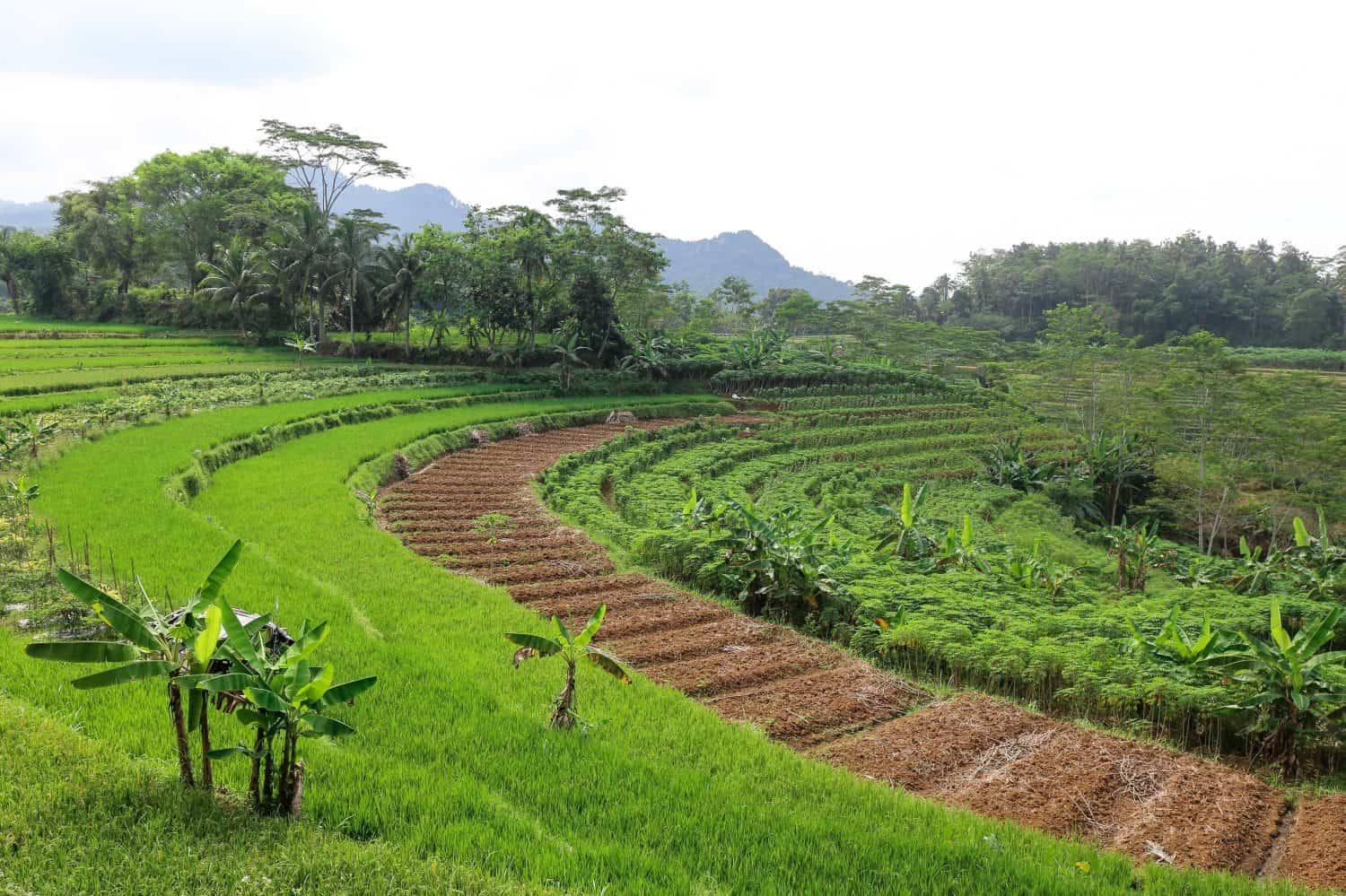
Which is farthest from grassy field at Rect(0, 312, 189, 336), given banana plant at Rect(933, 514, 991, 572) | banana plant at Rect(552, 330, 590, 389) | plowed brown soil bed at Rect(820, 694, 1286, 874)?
plowed brown soil bed at Rect(820, 694, 1286, 874)

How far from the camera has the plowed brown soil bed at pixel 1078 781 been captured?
5.66 meters

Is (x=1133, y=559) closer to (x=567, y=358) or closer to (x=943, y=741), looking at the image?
(x=943, y=741)

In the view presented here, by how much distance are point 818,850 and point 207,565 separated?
25.5ft

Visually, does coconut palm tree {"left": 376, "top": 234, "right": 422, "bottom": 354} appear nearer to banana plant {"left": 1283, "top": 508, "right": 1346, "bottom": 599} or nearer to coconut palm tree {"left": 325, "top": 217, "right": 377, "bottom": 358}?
coconut palm tree {"left": 325, "top": 217, "right": 377, "bottom": 358}

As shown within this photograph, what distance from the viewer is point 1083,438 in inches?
1184

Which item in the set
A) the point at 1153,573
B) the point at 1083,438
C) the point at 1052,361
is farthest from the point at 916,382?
the point at 1153,573

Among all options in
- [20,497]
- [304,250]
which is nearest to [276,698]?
[20,497]

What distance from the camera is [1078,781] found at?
636cm

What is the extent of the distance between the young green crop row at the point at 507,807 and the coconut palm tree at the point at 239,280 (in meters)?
34.1

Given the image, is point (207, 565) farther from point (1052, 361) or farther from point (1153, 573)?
point (1052, 361)

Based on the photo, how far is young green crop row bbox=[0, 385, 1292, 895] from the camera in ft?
13.7

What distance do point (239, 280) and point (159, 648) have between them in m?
39.8

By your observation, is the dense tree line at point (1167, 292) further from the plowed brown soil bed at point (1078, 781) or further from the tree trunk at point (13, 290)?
the tree trunk at point (13, 290)

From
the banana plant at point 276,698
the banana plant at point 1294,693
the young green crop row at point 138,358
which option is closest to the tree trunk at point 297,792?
the banana plant at point 276,698
